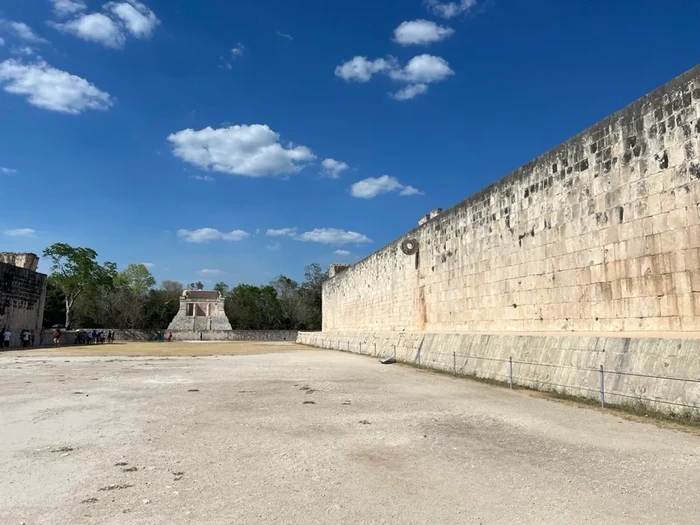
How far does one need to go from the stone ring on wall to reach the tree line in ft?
121

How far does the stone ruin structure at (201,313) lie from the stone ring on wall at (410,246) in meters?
37.6

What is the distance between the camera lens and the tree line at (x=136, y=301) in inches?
1796

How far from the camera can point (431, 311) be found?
672 inches

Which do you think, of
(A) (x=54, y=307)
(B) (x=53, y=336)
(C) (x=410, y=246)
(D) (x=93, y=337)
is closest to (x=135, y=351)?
(B) (x=53, y=336)

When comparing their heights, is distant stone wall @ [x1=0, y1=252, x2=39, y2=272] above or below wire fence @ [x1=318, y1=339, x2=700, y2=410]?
above

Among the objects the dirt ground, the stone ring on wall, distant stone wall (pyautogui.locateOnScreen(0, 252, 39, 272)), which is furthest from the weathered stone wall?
distant stone wall (pyautogui.locateOnScreen(0, 252, 39, 272))

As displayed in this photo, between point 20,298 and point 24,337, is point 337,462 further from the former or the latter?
point 20,298

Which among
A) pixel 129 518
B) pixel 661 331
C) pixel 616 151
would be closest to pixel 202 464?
pixel 129 518

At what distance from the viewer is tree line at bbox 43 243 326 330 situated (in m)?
45.6

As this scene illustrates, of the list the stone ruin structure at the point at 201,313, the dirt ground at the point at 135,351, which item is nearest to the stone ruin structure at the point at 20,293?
the dirt ground at the point at 135,351

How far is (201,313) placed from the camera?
56781 millimetres

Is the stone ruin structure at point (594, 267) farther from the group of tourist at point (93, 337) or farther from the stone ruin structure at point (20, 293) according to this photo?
the group of tourist at point (93, 337)

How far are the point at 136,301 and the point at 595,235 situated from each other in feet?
180

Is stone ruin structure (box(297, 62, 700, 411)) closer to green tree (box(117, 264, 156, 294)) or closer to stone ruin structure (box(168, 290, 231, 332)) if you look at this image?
stone ruin structure (box(168, 290, 231, 332))
